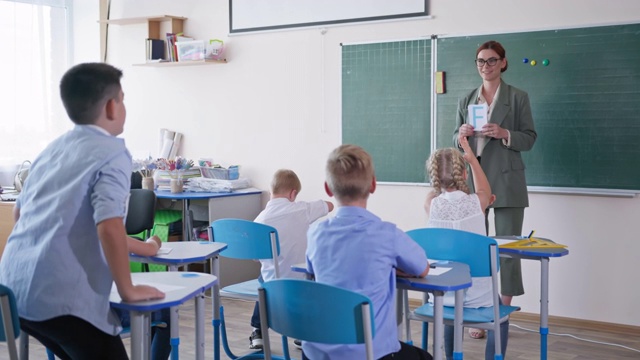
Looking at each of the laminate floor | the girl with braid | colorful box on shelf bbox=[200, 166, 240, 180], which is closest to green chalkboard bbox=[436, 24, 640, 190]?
the laminate floor

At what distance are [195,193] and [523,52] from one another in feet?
8.26

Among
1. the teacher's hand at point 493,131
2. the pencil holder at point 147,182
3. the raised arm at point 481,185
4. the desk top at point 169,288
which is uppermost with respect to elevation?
the teacher's hand at point 493,131

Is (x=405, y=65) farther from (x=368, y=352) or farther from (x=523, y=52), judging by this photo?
(x=368, y=352)

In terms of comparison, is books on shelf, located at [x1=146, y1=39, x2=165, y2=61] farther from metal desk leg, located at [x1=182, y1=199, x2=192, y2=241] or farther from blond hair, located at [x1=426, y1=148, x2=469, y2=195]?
blond hair, located at [x1=426, y1=148, x2=469, y2=195]

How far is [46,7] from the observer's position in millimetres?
6973

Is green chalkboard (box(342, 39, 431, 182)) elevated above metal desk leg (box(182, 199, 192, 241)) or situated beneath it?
elevated above

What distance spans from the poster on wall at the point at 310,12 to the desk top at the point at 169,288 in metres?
3.28

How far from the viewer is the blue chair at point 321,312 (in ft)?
7.20

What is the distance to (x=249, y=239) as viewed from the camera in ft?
Answer: 12.2

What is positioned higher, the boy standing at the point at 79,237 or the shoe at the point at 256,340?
the boy standing at the point at 79,237

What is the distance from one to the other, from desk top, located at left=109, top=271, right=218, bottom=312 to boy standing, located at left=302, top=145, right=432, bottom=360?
0.38 metres

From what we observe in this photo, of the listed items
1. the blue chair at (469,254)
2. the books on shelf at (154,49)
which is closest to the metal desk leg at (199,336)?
the blue chair at (469,254)

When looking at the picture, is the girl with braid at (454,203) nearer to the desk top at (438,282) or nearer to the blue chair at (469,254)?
the blue chair at (469,254)

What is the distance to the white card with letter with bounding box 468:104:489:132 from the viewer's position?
4477 mm
